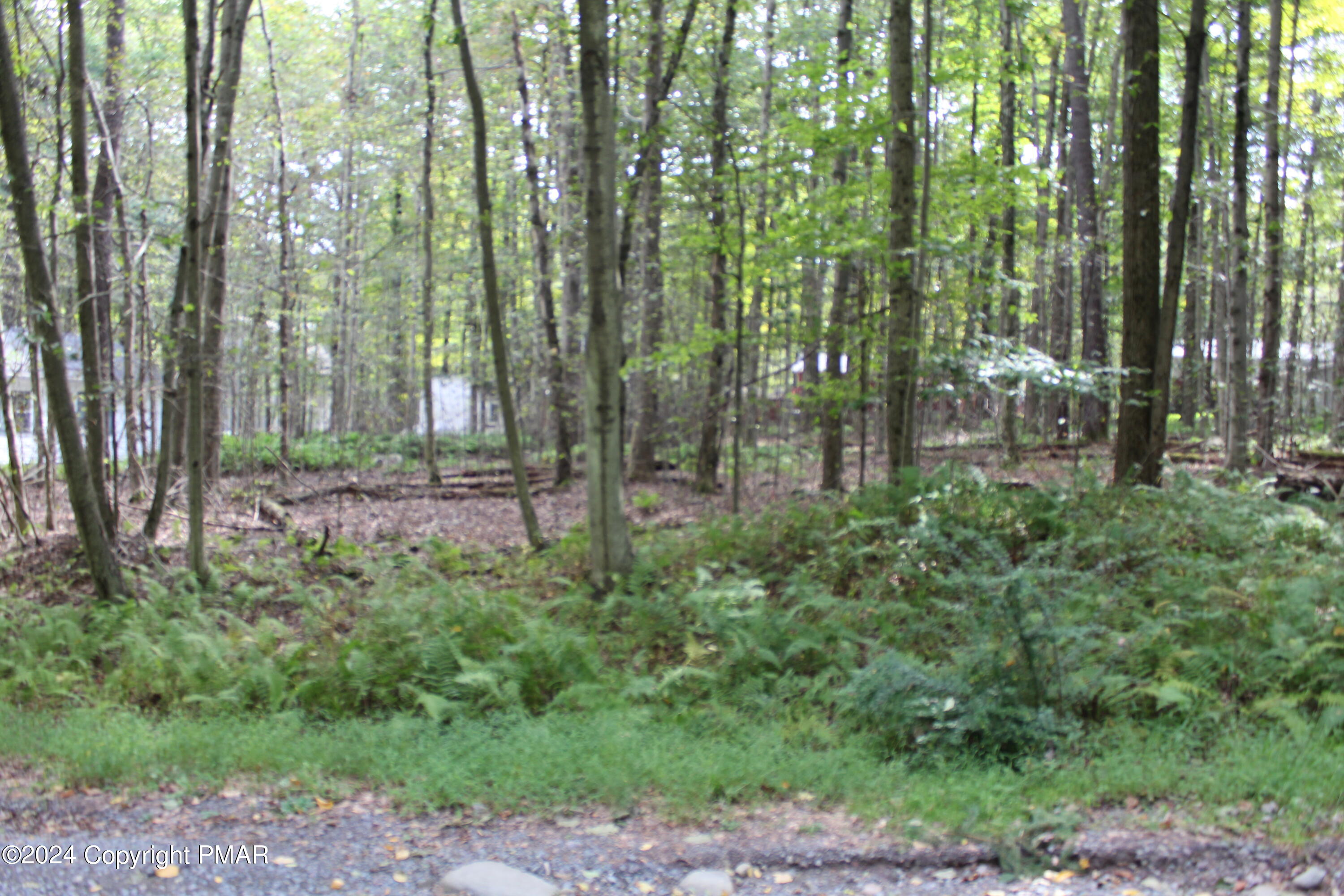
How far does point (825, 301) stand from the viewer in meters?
24.0

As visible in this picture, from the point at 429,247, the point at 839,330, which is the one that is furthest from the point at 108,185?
the point at 839,330

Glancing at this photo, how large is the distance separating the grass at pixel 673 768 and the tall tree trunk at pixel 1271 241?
9.15 metres

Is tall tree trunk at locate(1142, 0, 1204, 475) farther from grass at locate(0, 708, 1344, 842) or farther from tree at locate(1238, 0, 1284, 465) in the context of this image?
grass at locate(0, 708, 1344, 842)

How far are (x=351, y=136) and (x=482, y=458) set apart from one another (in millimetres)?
8809

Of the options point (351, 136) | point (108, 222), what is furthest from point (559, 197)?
point (108, 222)

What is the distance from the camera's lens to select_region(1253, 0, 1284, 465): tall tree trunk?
39.6ft

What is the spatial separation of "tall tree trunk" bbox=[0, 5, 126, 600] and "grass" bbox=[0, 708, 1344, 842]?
2.67 m

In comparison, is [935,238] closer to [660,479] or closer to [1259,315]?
Answer: [660,479]

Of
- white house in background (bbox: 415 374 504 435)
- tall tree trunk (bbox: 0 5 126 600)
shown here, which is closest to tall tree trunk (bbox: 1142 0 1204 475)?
tall tree trunk (bbox: 0 5 126 600)

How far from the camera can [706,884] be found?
3.45m

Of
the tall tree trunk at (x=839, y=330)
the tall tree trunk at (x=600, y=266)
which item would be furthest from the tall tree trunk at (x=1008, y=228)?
the tall tree trunk at (x=600, y=266)

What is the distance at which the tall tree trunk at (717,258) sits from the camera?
10977mm

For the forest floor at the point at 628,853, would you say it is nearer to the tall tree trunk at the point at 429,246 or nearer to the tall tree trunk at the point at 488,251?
the tall tree trunk at the point at 488,251

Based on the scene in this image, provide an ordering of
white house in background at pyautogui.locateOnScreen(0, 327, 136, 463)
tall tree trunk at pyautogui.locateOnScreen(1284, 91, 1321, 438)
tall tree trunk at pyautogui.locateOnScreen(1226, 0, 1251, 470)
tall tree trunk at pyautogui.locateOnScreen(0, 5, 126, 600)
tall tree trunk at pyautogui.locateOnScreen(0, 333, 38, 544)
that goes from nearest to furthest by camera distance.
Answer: tall tree trunk at pyautogui.locateOnScreen(0, 5, 126, 600), tall tree trunk at pyautogui.locateOnScreen(0, 333, 38, 544), white house in background at pyautogui.locateOnScreen(0, 327, 136, 463), tall tree trunk at pyautogui.locateOnScreen(1226, 0, 1251, 470), tall tree trunk at pyautogui.locateOnScreen(1284, 91, 1321, 438)
